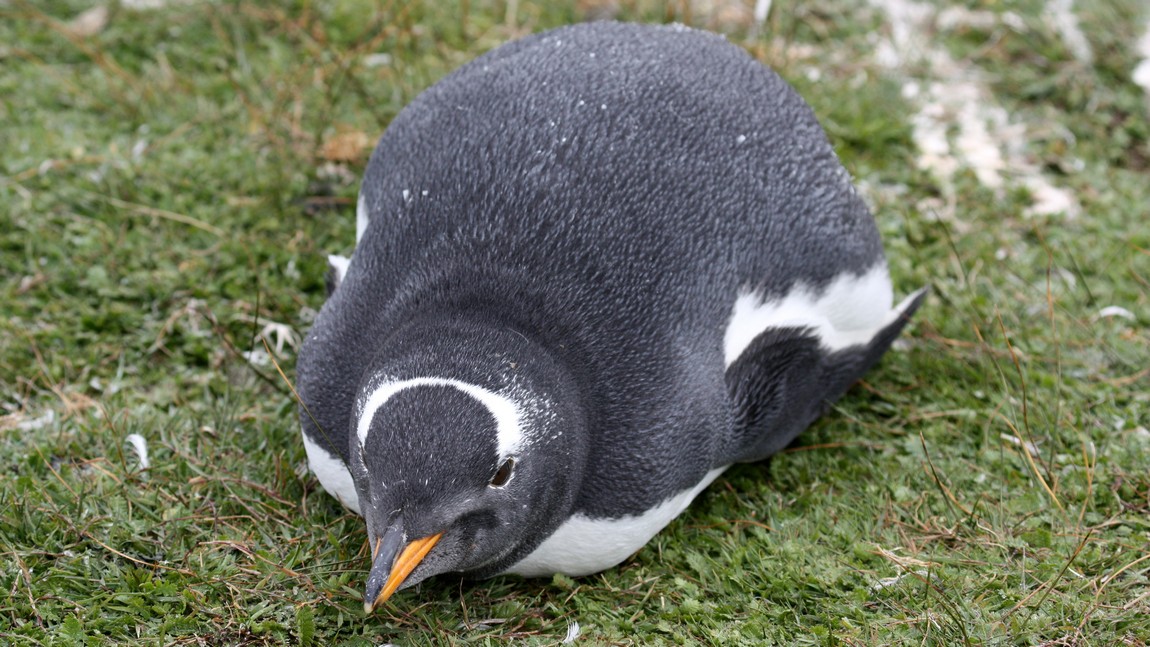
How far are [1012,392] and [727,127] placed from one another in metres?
1.39

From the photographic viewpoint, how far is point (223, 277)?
4258mm

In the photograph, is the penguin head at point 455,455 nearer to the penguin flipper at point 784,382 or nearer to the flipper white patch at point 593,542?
the flipper white patch at point 593,542

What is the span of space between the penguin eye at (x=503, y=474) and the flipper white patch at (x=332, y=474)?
51 centimetres

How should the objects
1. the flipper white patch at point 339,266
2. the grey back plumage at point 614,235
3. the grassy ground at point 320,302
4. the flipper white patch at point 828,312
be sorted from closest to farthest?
the grey back plumage at point 614,235 → the grassy ground at point 320,302 → the flipper white patch at point 828,312 → the flipper white patch at point 339,266

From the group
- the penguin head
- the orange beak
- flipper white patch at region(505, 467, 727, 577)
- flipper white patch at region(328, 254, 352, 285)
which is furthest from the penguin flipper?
flipper white patch at region(328, 254, 352, 285)

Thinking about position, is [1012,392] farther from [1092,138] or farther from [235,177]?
[235,177]

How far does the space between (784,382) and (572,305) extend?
0.80 m

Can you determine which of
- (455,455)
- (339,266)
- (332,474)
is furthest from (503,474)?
(339,266)

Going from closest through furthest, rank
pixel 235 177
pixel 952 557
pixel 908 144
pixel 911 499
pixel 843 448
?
1. pixel 952 557
2. pixel 911 499
3. pixel 843 448
4. pixel 235 177
5. pixel 908 144

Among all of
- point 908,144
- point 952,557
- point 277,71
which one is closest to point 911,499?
point 952,557

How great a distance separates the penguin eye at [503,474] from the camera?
271 centimetres

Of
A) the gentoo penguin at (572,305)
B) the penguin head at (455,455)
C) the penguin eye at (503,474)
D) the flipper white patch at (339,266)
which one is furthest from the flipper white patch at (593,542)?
the flipper white patch at (339,266)

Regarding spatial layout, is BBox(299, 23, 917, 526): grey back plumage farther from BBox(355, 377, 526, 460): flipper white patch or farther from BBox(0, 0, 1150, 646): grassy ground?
BBox(0, 0, 1150, 646): grassy ground

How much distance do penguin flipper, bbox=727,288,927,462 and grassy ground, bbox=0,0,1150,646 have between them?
16 centimetres
